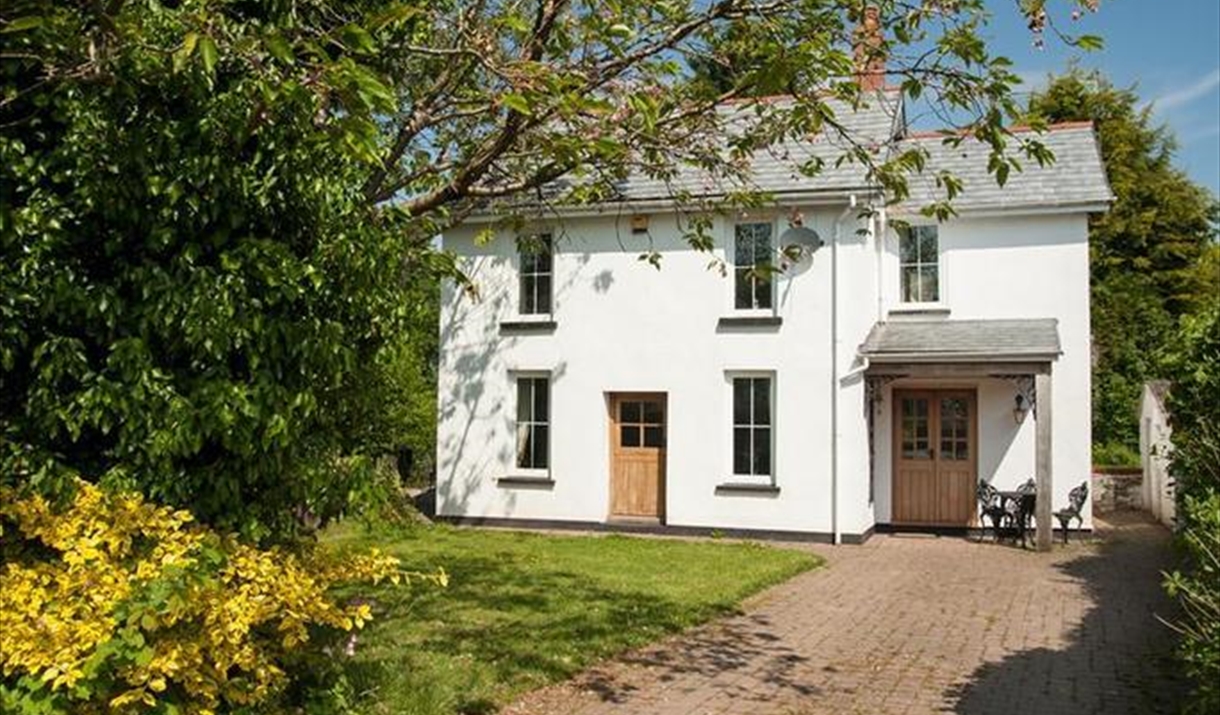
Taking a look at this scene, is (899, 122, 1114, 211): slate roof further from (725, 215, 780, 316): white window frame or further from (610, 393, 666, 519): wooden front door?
(610, 393, 666, 519): wooden front door

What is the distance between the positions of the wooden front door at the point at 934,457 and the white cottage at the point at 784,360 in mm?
37

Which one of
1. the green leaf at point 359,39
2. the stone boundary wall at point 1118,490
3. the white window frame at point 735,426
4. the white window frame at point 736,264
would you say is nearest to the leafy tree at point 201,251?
the green leaf at point 359,39

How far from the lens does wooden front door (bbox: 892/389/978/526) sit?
65.1 ft

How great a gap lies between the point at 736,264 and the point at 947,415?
16.4 feet

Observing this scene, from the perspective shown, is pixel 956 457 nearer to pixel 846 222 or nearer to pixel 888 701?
pixel 846 222

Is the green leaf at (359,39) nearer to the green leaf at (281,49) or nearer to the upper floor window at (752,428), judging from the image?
the green leaf at (281,49)

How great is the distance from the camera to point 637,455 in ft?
65.1

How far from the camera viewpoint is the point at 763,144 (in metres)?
9.15

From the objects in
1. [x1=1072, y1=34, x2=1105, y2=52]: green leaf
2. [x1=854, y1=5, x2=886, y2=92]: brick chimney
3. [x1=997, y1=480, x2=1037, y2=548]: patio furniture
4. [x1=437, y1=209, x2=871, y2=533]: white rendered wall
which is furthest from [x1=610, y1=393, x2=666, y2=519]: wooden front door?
[x1=1072, y1=34, x2=1105, y2=52]: green leaf

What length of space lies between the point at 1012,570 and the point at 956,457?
15.9 ft

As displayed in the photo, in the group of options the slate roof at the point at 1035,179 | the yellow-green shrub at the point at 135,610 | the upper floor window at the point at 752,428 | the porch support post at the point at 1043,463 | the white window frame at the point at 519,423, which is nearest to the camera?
the yellow-green shrub at the point at 135,610

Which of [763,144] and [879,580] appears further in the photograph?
[879,580]

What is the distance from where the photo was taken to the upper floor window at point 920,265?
66.1 ft

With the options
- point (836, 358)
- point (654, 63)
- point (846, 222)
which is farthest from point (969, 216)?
point (654, 63)
